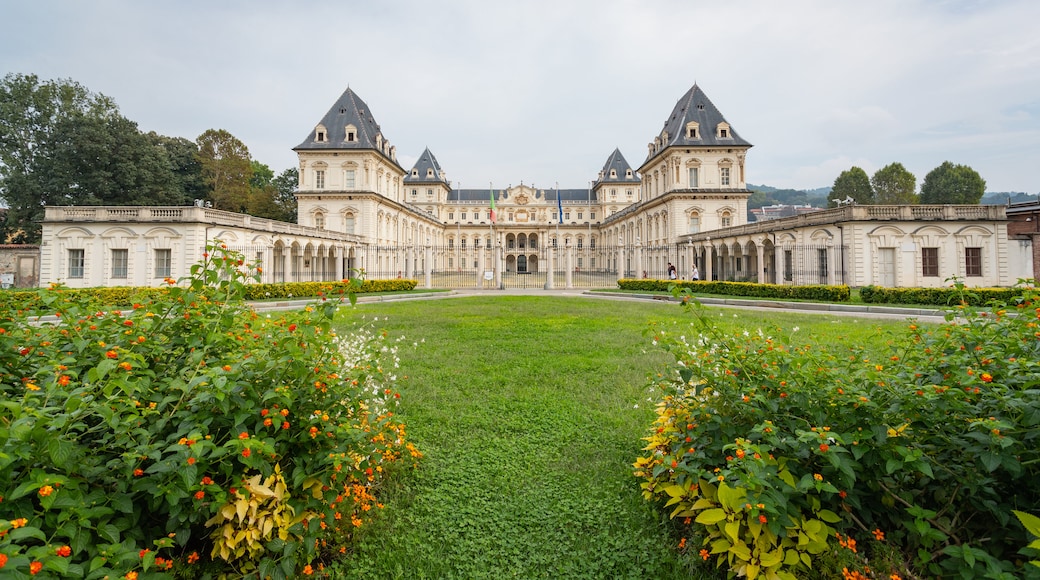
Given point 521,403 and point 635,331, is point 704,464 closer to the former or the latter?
point 521,403

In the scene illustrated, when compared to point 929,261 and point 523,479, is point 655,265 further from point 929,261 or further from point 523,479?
point 523,479

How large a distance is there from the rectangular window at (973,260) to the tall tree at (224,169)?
180 ft

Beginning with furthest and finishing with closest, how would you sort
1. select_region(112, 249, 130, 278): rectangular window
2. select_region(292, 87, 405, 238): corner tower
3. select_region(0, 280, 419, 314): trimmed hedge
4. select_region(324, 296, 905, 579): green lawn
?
1. select_region(292, 87, 405, 238): corner tower
2. select_region(112, 249, 130, 278): rectangular window
3. select_region(0, 280, 419, 314): trimmed hedge
4. select_region(324, 296, 905, 579): green lawn

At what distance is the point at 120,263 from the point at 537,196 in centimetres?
5651

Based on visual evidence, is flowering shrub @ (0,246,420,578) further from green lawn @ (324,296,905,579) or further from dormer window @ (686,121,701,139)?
dormer window @ (686,121,701,139)

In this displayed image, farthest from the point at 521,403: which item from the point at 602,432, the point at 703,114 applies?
the point at 703,114

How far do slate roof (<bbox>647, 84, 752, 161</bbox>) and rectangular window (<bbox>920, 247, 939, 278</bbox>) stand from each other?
1826 cm

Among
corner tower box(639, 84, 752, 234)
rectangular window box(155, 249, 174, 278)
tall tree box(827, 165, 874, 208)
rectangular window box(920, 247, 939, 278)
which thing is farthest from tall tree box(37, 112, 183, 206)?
tall tree box(827, 165, 874, 208)

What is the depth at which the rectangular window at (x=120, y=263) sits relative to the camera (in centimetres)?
2280

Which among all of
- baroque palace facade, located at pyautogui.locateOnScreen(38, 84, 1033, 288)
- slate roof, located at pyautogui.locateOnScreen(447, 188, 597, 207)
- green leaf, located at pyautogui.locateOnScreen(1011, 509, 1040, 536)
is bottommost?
green leaf, located at pyautogui.locateOnScreen(1011, 509, 1040, 536)

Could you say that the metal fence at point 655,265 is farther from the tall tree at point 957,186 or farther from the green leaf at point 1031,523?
the tall tree at point 957,186

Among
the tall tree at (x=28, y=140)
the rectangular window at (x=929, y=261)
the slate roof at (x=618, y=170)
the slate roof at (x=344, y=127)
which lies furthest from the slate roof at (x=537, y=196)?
the rectangular window at (x=929, y=261)

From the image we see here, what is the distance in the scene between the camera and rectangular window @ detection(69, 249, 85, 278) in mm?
22688

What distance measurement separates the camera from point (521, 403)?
509cm
